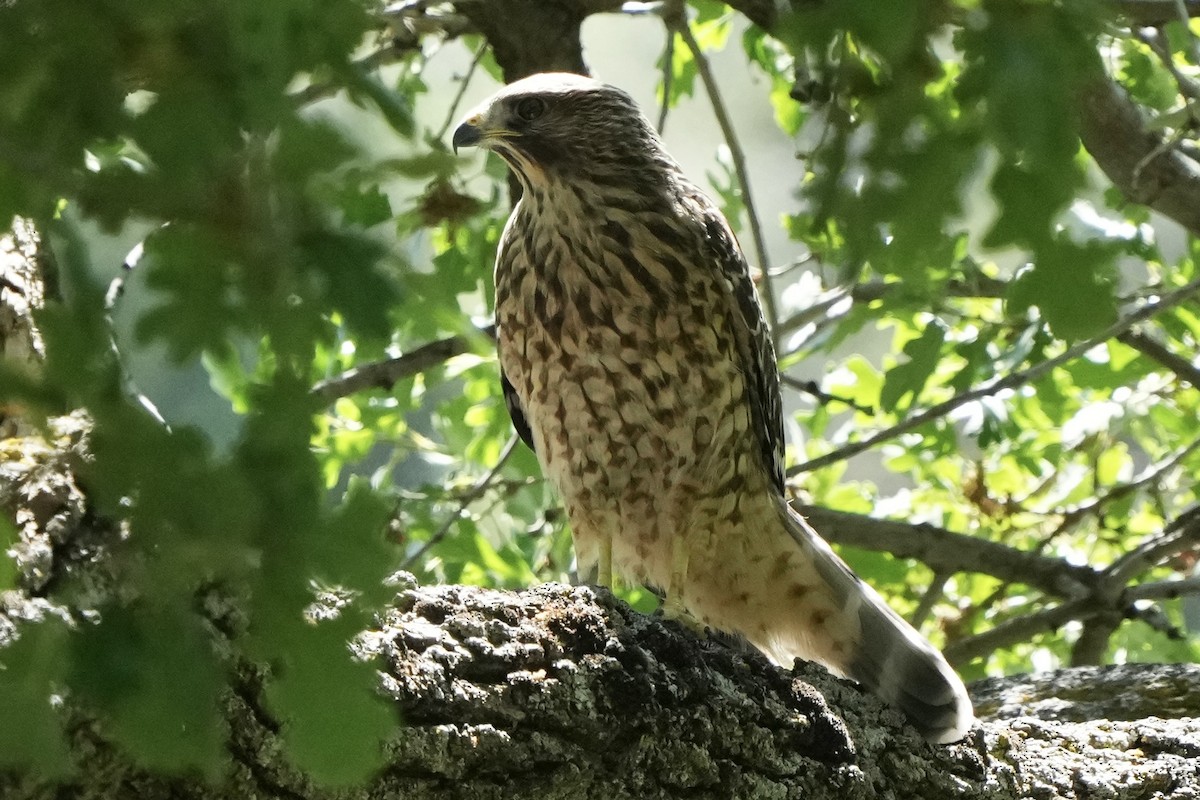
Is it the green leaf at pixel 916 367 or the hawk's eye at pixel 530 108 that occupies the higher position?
the green leaf at pixel 916 367

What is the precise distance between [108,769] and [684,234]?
70.0 inches

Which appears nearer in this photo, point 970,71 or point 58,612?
point 970,71

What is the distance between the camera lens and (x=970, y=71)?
0.69m

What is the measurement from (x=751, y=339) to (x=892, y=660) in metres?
0.76

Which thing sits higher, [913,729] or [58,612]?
[913,729]

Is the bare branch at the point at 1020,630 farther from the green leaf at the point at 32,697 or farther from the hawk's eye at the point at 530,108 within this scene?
the green leaf at the point at 32,697

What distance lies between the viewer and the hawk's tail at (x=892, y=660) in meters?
2.32

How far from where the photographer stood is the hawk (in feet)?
8.80

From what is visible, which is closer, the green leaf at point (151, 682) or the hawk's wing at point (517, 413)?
the green leaf at point (151, 682)

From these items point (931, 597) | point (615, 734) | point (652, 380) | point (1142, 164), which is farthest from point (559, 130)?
point (931, 597)

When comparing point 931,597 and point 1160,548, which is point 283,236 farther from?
point 1160,548


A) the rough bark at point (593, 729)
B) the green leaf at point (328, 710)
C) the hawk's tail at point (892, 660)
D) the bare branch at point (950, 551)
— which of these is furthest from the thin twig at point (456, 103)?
the bare branch at point (950, 551)

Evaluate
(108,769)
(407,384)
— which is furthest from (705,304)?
(108,769)

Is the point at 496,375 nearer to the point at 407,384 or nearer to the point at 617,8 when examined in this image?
the point at 407,384
